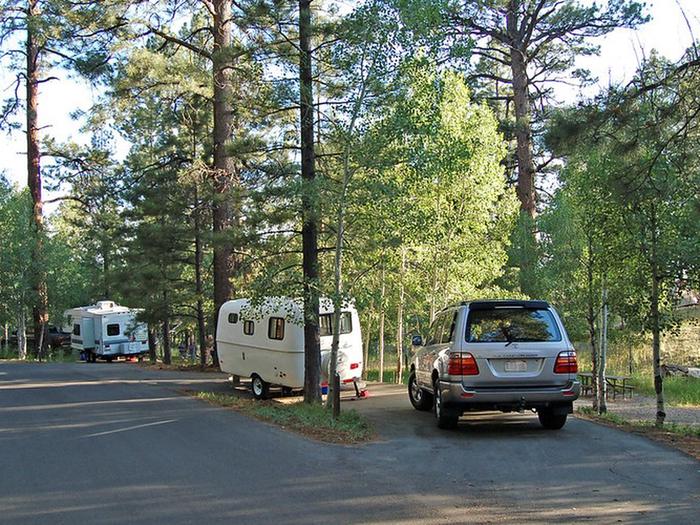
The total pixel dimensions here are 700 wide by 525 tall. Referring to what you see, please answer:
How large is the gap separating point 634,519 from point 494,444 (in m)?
3.57

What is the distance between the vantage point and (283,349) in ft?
50.1

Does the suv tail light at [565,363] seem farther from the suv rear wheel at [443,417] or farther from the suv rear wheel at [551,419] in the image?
the suv rear wheel at [443,417]

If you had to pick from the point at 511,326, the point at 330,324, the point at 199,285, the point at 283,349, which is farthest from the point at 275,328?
the point at 199,285

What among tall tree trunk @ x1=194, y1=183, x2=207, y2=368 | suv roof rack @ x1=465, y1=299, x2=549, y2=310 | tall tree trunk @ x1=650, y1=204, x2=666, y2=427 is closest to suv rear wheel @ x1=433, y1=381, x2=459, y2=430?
suv roof rack @ x1=465, y1=299, x2=549, y2=310

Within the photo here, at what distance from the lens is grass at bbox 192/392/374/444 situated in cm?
994

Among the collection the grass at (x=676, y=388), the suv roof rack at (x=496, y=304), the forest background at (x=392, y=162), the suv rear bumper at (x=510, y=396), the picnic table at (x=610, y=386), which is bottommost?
the grass at (x=676, y=388)

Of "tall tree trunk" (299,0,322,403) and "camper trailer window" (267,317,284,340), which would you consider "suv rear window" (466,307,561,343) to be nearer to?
"tall tree trunk" (299,0,322,403)

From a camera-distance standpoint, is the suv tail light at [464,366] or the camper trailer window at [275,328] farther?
the camper trailer window at [275,328]

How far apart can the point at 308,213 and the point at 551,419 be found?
5134 millimetres

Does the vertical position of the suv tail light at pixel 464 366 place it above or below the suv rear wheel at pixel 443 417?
above

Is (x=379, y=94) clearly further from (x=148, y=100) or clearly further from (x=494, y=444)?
(x=148, y=100)

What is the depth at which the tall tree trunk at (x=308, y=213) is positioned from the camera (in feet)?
39.7

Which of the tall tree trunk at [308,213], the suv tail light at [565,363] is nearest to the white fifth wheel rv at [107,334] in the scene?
the tall tree trunk at [308,213]

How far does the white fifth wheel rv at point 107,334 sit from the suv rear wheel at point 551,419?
28554mm
